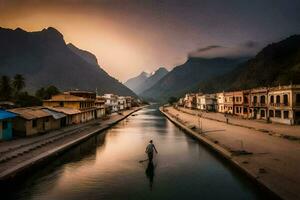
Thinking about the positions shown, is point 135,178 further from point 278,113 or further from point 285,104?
point 278,113

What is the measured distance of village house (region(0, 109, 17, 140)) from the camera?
119 feet

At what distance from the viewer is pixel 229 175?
25.2 metres

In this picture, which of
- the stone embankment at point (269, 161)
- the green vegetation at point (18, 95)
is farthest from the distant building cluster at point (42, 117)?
the green vegetation at point (18, 95)

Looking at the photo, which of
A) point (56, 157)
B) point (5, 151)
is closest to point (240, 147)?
point (56, 157)

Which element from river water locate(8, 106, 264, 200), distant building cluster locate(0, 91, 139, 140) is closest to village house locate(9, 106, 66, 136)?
distant building cluster locate(0, 91, 139, 140)

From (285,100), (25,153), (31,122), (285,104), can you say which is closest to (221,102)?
(285,100)

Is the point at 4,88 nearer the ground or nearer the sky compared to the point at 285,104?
nearer the sky

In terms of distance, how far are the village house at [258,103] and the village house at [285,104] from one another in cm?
306

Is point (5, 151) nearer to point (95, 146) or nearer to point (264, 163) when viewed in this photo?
point (95, 146)

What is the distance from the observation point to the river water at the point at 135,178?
20484 millimetres

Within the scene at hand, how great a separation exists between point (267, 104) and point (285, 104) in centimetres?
795

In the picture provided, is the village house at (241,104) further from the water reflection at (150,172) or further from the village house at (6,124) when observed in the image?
the village house at (6,124)

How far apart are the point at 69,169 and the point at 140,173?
7.11 metres

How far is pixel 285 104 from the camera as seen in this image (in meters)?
57.2
